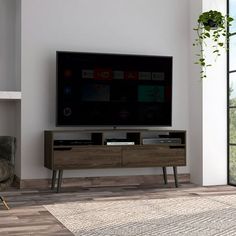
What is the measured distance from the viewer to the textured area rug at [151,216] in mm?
3609

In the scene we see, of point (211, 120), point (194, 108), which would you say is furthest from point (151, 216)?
point (194, 108)

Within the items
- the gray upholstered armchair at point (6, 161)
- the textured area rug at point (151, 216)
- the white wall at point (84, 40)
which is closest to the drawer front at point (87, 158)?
the white wall at point (84, 40)

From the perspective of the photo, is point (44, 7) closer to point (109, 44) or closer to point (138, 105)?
point (109, 44)

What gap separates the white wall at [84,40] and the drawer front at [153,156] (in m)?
0.44

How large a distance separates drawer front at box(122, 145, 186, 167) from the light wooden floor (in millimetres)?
283

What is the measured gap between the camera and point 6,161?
14.8 ft

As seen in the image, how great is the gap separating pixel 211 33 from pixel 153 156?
163 centimetres

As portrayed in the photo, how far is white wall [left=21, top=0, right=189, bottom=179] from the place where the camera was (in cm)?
575

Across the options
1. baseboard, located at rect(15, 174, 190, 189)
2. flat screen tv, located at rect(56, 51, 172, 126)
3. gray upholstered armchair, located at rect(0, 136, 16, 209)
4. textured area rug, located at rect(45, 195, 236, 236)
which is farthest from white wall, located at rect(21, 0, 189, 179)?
textured area rug, located at rect(45, 195, 236, 236)

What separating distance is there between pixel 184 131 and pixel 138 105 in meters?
0.60

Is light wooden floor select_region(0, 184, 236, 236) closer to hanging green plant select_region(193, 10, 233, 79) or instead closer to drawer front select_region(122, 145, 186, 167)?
drawer front select_region(122, 145, 186, 167)

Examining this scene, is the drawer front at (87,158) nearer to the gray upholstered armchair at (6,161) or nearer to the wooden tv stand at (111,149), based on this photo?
the wooden tv stand at (111,149)

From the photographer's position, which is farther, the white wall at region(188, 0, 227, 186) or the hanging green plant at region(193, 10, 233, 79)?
the white wall at region(188, 0, 227, 186)

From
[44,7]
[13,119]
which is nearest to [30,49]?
[44,7]
